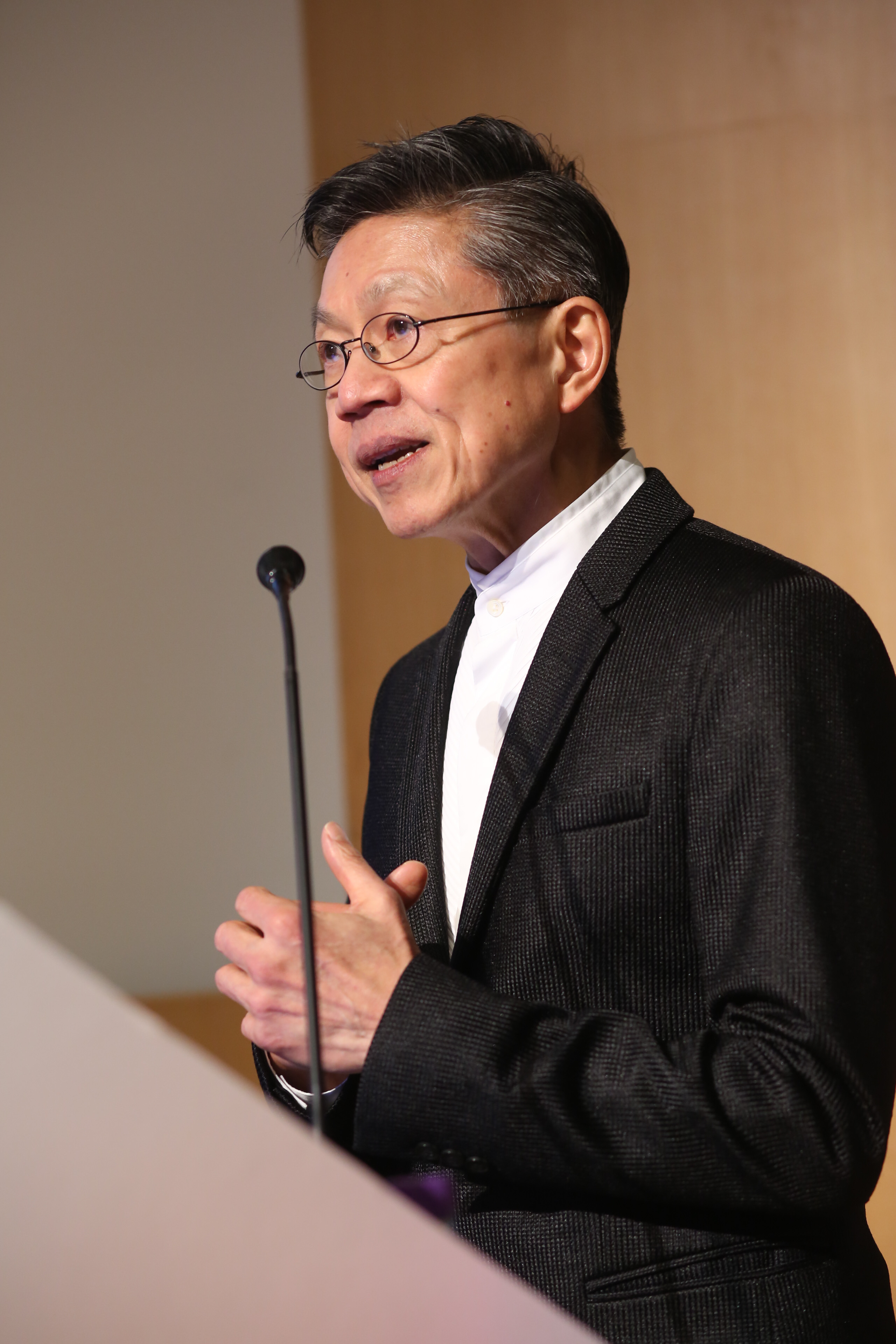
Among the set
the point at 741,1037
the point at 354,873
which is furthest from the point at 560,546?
the point at 741,1037

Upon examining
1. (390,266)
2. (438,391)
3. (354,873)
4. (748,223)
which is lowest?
(354,873)

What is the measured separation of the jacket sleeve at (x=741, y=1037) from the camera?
90 cm

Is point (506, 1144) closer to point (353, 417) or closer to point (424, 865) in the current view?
point (424, 865)

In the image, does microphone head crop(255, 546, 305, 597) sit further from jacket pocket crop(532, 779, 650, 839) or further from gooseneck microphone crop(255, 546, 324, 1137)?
jacket pocket crop(532, 779, 650, 839)

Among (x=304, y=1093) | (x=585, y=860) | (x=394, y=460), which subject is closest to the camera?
(x=585, y=860)

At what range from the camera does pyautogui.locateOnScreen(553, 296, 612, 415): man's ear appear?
134 cm

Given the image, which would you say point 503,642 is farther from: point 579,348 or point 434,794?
point 579,348

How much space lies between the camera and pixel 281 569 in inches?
38.0

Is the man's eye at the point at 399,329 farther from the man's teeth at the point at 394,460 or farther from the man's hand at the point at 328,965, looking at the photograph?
the man's hand at the point at 328,965

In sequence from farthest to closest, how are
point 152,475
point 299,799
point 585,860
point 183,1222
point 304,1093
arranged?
point 152,475, point 304,1093, point 585,860, point 299,799, point 183,1222

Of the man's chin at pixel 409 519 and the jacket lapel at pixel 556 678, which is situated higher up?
the man's chin at pixel 409 519

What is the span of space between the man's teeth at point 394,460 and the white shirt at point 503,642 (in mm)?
173

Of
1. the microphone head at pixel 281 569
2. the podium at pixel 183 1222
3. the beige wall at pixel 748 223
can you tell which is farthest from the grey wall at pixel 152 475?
the podium at pixel 183 1222

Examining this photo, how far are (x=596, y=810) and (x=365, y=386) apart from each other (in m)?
0.52
